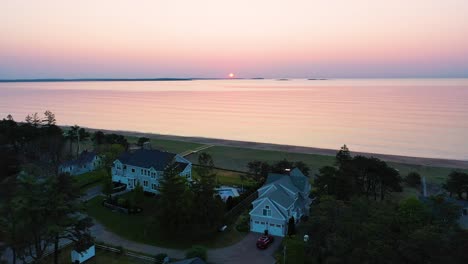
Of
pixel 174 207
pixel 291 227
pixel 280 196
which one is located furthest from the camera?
pixel 280 196

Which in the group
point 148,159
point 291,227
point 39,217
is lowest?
point 291,227

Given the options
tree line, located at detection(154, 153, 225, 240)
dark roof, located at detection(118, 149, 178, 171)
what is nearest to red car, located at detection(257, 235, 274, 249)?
tree line, located at detection(154, 153, 225, 240)

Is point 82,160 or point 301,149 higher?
point 82,160

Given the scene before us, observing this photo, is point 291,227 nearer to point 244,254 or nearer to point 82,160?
point 244,254

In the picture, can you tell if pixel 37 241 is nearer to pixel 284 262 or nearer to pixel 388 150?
pixel 284 262

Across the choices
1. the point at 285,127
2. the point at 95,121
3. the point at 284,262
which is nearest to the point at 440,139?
the point at 285,127

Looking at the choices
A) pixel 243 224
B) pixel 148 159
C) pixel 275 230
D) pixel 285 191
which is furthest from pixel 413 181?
pixel 148 159

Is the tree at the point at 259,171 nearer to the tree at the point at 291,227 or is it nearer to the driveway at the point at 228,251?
the tree at the point at 291,227
